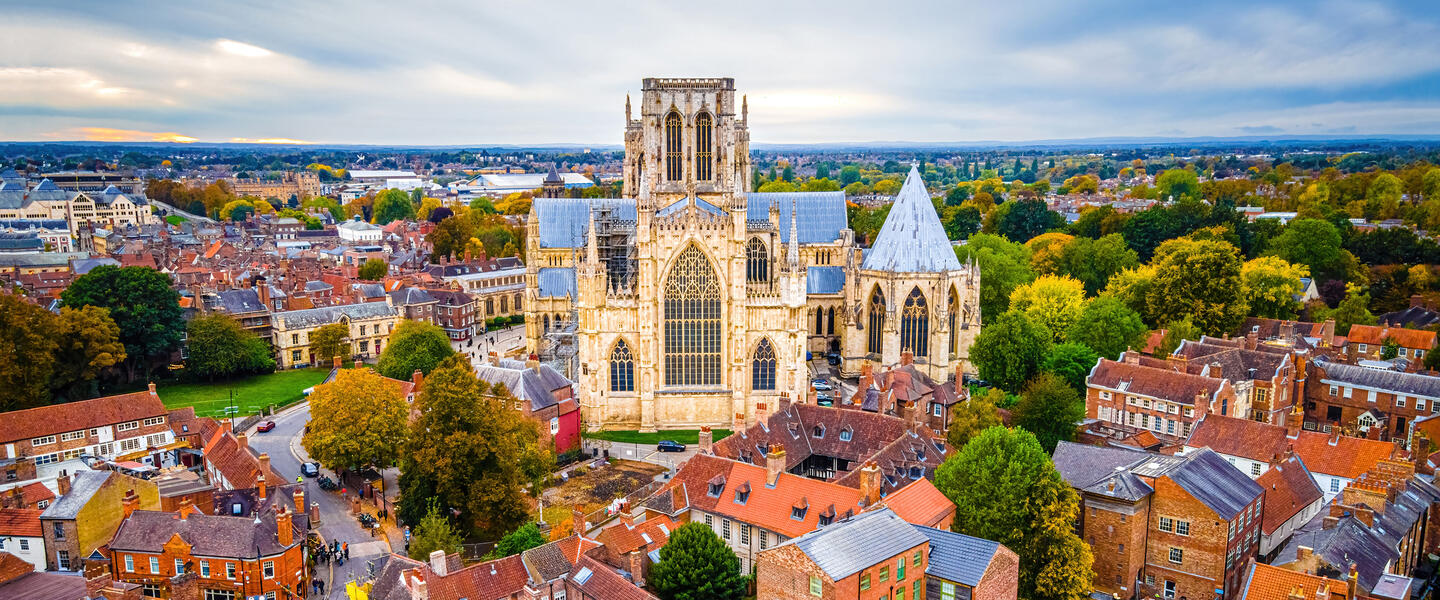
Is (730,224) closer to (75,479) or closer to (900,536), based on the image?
(900,536)

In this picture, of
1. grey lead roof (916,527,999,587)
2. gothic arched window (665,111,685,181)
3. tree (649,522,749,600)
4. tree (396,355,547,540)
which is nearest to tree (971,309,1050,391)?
gothic arched window (665,111,685,181)

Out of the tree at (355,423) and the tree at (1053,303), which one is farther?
the tree at (1053,303)

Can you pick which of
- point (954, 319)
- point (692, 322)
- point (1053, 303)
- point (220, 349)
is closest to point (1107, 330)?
point (1053, 303)

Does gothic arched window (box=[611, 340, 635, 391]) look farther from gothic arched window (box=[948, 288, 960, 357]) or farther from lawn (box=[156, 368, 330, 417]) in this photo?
lawn (box=[156, 368, 330, 417])

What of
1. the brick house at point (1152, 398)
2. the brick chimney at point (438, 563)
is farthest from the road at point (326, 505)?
the brick house at point (1152, 398)

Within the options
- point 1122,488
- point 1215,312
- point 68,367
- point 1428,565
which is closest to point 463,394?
point 1122,488

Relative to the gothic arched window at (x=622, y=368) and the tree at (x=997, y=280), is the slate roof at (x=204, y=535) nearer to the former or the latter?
the gothic arched window at (x=622, y=368)

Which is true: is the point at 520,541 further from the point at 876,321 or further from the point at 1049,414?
the point at 876,321
